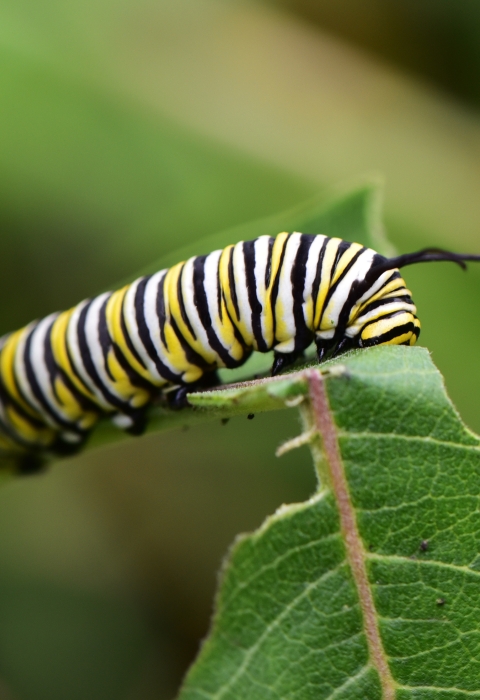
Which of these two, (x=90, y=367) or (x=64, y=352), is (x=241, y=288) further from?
(x=64, y=352)

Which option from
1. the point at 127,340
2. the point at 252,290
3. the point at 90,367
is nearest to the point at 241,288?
the point at 252,290

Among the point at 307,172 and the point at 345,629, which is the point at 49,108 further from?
the point at 345,629

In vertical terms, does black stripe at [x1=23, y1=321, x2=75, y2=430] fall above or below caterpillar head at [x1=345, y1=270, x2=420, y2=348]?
above

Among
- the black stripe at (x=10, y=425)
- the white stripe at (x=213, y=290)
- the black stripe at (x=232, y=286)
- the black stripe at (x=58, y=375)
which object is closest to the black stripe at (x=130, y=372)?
the black stripe at (x=58, y=375)

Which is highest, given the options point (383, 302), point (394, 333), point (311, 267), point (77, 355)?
point (77, 355)

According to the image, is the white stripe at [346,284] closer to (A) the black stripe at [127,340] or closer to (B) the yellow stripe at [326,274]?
(B) the yellow stripe at [326,274]

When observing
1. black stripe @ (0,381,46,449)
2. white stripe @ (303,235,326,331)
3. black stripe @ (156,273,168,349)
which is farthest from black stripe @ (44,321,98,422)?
white stripe @ (303,235,326,331)

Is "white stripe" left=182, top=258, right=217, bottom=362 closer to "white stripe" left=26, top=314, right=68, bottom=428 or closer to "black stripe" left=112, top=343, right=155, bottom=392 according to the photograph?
"black stripe" left=112, top=343, right=155, bottom=392
